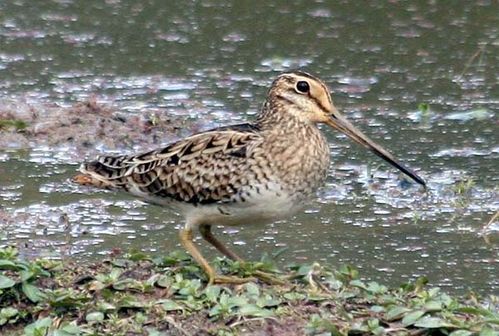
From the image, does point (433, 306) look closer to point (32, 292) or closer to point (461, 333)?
point (461, 333)

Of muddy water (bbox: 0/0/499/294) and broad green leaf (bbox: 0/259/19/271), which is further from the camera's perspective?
muddy water (bbox: 0/0/499/294)

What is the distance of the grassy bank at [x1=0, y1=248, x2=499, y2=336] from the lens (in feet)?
18.6

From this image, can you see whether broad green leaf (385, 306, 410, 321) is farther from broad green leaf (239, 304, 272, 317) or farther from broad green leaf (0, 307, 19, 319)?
broad green leaf (0, 307, 19, 319)

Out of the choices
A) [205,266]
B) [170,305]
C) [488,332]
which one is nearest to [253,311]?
[170,305]

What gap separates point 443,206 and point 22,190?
8.15 feet

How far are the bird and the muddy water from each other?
0.82 meters

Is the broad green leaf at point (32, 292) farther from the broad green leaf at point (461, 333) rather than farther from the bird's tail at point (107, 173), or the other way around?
the broad green leaf at point (461, 333)

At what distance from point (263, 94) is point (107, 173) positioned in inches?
142

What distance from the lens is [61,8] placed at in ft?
41.8

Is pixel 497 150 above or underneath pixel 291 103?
underneath

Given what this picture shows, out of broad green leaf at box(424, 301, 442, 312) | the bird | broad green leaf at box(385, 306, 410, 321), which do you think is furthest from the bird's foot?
broad green leaf at box(424, 301, 442, 312)

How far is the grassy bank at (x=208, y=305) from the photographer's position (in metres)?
5.66

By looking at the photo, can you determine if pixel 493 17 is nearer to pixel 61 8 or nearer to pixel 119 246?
pixel 61 8

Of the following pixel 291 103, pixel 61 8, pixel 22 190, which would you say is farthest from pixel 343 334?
pixel 61 8
